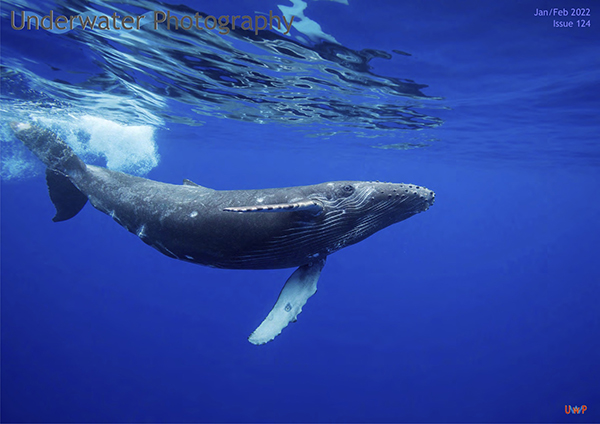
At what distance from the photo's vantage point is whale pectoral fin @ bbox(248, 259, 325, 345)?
15.8 ft

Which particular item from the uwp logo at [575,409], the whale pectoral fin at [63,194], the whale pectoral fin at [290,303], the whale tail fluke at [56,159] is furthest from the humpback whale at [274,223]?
the uwp logo at [575,409]

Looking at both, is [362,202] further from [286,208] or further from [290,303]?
[290,303]

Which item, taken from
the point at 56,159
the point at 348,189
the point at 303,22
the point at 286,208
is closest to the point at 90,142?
the point at 56,159

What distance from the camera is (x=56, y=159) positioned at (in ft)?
23.6

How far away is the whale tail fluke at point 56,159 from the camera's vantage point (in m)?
7.12

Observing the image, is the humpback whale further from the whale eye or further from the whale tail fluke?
the whale tail fluke

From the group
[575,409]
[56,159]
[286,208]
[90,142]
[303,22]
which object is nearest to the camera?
[286,208]

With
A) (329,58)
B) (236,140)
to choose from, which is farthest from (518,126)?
(236,140)

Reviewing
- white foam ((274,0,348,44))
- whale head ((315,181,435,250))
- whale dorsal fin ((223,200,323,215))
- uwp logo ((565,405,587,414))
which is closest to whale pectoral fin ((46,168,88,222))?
whale dorsal fin ((223,200,323,215))

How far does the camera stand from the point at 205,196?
17.2 feet

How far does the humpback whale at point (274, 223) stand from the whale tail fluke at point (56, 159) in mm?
2330

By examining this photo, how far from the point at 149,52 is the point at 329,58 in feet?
20.1

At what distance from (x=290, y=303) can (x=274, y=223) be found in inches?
56.0

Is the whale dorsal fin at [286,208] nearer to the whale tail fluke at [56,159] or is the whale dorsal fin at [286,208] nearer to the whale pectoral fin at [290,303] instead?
the whale pectoral fin at [290,303]
